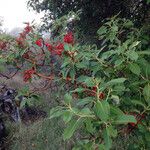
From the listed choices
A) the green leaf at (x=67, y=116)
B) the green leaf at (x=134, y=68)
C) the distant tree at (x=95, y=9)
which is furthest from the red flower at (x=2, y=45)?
the distant tree at (x=95, y=9)

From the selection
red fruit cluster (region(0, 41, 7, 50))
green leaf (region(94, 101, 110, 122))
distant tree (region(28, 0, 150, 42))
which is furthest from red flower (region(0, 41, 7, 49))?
distant tree (region(28, 0, 150, 42))

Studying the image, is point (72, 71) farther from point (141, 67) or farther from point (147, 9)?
point (147, 9)

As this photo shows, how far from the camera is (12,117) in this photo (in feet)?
38.7

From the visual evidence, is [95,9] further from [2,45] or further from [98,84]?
[98,84]

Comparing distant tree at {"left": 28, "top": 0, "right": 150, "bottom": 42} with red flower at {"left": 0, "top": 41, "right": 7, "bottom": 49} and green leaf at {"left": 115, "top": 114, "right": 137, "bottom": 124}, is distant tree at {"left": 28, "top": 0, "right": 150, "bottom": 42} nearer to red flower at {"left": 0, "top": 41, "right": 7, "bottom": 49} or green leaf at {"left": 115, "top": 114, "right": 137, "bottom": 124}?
red flower at {"left": 0, "top": 41, "right": 7, "bottom": 49}

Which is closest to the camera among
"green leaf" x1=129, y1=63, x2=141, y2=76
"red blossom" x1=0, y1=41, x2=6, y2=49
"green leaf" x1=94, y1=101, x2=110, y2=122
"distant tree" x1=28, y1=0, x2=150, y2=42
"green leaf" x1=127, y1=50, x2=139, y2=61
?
"green leaf" x1=94, y1=101, x2=110, y2=122

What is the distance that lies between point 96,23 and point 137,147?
649 centimetres

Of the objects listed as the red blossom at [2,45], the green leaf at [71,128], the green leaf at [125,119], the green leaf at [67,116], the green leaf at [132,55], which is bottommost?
the green leaf at [125,119]

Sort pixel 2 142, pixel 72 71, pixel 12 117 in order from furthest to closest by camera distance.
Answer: pixel 12 117
pixel 2 142
pixel 72 71

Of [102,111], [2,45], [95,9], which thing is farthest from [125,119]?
[95,9]

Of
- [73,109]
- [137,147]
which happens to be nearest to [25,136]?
[137,147]

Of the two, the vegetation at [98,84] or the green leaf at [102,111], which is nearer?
the green leaf at [102,111]

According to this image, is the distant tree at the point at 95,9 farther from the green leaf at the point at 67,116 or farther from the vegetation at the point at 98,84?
the green leaf at the point at 67,116

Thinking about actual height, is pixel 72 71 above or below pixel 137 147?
above
